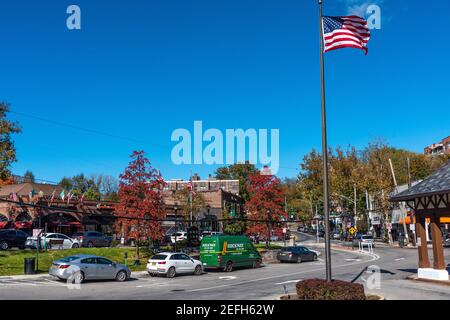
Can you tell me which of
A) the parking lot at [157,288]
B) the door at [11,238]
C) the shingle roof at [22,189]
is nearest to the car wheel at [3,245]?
the door at [11,238]

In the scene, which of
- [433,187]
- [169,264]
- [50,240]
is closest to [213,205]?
[50,240]

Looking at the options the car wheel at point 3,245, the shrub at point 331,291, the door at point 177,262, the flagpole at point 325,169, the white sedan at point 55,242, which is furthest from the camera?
the white sedan at point 55,242

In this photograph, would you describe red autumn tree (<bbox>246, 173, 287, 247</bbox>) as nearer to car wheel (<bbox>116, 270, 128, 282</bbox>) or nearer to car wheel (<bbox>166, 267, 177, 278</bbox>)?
car wheel (<bbox>166, 267, 177, 278</bbox>)

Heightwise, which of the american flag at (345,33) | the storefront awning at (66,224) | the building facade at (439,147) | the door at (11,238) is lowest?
the door at (11,238)

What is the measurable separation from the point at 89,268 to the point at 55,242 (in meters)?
18.3

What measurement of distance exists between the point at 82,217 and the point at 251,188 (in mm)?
24334

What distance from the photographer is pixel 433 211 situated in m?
24.3

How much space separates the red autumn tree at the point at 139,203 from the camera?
37781 millimetres

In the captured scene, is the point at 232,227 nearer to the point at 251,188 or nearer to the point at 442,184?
the point at 251,188

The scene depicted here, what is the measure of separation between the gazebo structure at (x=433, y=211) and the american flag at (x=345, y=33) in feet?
30.1

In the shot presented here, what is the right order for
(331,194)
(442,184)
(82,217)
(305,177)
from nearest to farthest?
(442,184)
(82,217)
(331,194)
(305,177)

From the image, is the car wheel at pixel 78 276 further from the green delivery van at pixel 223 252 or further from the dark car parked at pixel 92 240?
the dark car parked at pixel 92 240

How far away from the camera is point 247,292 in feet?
70.9
